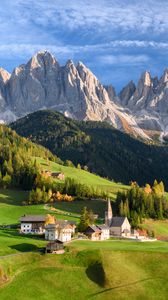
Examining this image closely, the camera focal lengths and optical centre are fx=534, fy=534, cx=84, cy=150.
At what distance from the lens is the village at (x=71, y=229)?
131000mm

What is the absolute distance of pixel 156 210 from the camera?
18512 centimetres

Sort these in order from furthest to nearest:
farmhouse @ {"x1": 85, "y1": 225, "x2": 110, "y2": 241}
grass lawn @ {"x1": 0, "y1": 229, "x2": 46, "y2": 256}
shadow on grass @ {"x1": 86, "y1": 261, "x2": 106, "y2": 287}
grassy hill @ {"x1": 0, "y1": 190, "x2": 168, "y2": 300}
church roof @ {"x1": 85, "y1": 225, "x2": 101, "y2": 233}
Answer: church roof @ {"x1": 85, "y1": 225, "x2": 101, "y2": 233}, farmhouse @ {"x1": 85, "y1": 225, "x2": 110, "y2": 241}, grass lawn @ {"x1": 0, "y1": 229, "x2": 46, "y2": 256}, shadow on grass @ {"x1": 86, "y1": 261, "x2": 106, "y2": 287}, grassy hill @ {"x1": 0, "y1": 190, "x2": 168, "y2": 300}

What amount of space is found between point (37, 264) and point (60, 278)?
25.0 feet

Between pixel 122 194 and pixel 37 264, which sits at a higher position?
pixel 122 194

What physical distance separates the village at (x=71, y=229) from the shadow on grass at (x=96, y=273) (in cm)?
2614

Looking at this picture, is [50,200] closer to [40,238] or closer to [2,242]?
[40,238]

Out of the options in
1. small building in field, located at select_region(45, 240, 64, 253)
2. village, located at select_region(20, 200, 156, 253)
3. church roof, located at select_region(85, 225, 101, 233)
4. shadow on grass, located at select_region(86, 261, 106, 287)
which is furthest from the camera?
church roof, located at select_region(85, 225, 101, 233)

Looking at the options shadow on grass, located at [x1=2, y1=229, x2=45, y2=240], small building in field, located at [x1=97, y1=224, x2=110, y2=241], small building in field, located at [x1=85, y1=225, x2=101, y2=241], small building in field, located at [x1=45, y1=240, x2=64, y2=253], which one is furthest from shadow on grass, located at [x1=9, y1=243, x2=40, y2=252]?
small building in field, located at [x1=97, y1=224, x2=110, y2=241]

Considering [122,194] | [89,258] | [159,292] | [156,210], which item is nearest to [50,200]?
[122,194]

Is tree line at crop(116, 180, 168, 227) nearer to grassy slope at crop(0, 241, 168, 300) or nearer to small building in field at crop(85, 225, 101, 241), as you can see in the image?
small building in field at crop(85, 225, 101, 241)

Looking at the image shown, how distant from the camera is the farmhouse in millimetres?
137525

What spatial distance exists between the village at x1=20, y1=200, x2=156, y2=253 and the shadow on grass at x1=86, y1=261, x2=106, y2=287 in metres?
26.1

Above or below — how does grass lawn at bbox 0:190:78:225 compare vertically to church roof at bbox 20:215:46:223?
above

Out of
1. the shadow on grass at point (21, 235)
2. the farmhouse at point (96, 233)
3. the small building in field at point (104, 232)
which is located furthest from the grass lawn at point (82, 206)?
the shadow on grass at point (21, 235)
